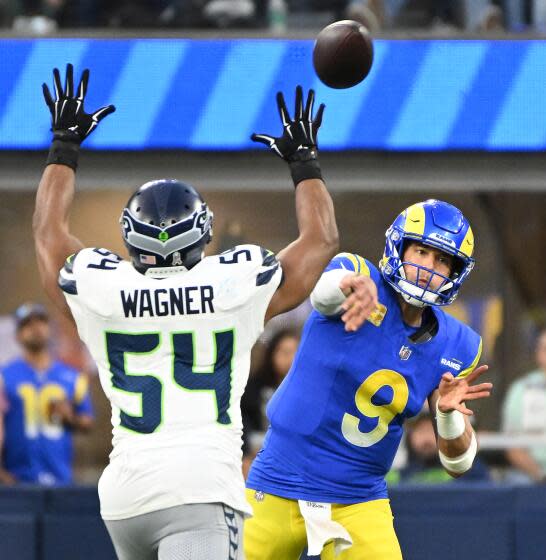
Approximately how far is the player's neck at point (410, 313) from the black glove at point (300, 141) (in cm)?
84

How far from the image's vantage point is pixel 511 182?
938 cm

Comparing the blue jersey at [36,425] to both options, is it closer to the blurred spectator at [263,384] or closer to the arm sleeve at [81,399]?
the arm sleeve at [81,399]

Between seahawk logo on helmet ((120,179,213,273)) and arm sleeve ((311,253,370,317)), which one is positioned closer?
seahawk logo on helmet ((120,179,213,273))

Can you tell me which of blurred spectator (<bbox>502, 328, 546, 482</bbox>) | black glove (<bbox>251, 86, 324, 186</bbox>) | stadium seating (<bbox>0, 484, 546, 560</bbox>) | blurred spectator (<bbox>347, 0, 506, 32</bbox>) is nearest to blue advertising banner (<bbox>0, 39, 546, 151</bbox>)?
blurred spectator (<bbox>347, 0, 506, 32</bbox>)

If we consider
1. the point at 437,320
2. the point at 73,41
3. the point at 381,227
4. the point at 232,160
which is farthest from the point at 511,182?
the point at 437,320

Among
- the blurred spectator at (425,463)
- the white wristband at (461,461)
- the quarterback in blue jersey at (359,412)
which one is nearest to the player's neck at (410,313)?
the quarterback in blue jersey at (359,412)

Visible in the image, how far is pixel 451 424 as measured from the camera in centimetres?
476

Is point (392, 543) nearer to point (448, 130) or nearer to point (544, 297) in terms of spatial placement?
Answer: point (448, 130)

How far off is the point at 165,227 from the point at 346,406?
128cm

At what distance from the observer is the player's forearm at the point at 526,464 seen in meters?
7.86

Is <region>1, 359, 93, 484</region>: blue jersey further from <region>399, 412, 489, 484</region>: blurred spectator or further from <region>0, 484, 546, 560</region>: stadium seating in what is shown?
<region>399, 412, 489, 484</region>: blurred spectator

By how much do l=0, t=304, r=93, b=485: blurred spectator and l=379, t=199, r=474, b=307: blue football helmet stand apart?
3589mm

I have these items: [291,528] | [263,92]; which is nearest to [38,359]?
[263,92]

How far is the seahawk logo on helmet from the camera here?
12.8ft
